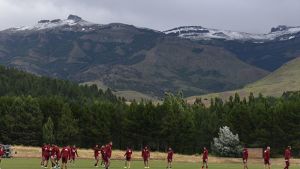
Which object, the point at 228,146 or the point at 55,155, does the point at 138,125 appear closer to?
the point at 228,146

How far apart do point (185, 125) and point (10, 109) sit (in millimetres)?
47352

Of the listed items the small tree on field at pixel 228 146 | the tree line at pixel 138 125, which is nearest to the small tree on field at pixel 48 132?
the tree line at pixel 138 125

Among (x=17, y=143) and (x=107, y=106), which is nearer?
(x=17, y=143)

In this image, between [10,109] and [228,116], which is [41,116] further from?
[228,116]

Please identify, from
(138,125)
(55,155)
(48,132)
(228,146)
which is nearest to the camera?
(55,155)

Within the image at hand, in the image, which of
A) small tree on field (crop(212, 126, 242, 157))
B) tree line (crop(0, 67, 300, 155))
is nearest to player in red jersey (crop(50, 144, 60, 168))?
small tree on field (crop(212, 126, 242, 157))

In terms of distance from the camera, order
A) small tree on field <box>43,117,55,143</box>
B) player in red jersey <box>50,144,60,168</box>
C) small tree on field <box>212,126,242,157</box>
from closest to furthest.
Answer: player in red jersey <box>50,144,60,168</box> → small tree on field <box>212,126,242,157</box> → small tree on field <box>43,117,55,143</box>

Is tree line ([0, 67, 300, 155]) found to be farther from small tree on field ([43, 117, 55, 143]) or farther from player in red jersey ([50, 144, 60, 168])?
player in red jersey ([50, 144, 60, 168])

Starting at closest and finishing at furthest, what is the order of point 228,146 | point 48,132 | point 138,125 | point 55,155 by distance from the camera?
point 55,155
point 228,146
point 48,132
point 138,125

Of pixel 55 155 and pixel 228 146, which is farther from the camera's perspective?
pixel 228 146

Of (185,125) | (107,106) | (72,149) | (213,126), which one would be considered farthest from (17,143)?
(72,149)

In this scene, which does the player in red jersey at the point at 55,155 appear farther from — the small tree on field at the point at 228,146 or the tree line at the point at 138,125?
the tree line at the point at 138,125

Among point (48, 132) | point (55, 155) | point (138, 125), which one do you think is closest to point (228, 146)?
point (138, 125)

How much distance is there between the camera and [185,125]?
484 feet
